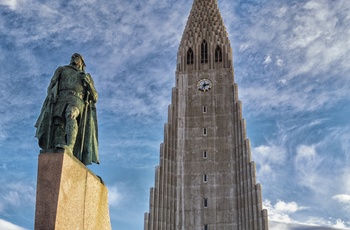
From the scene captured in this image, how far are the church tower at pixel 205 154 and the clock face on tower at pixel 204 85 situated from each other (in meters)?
0.10

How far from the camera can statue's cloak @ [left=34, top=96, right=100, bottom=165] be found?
932 centimetres

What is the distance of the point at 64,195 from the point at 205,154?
119 feet

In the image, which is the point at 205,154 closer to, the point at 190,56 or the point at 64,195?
the point at 190,56

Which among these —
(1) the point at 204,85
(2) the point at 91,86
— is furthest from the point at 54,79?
(1) the point at 204,85

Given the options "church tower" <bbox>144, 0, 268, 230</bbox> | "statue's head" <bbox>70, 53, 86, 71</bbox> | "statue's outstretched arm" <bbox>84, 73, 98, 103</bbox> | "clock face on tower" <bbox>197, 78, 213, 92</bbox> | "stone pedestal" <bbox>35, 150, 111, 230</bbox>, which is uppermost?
"clock face on tower" <bbox>197, 78, 213, 92</bbox>


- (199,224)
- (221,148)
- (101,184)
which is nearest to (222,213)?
(199,224)

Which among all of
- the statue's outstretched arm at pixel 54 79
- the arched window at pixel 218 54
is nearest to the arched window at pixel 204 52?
the arched window at pixel 218 54

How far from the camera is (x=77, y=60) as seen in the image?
10234mm

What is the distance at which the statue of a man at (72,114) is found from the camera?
9.26 meters

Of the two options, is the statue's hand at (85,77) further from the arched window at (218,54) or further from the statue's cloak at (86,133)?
the arched window at (218,54)

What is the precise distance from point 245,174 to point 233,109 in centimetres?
734

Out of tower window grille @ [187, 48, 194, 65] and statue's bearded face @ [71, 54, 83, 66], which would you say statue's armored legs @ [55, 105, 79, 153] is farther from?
tower window grille @ [187, 48, 194, 65]

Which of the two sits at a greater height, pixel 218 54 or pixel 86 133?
pixel 218 54

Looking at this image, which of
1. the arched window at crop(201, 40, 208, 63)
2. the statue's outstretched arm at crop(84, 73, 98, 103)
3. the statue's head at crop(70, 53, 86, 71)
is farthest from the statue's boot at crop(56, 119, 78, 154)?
the arched window at crop(201, 40, 208, 63)
